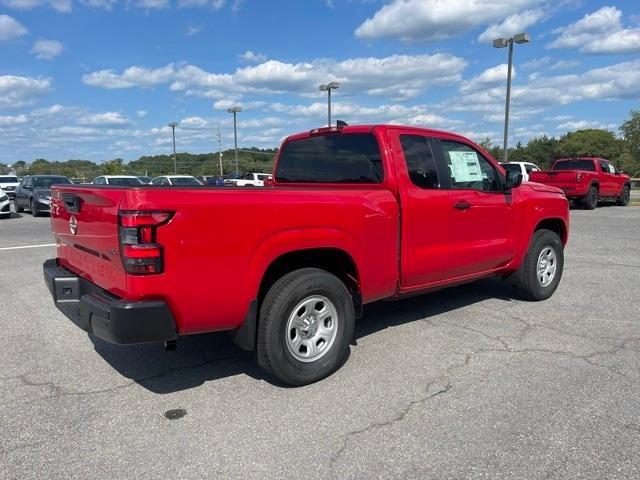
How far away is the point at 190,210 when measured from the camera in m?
3.07

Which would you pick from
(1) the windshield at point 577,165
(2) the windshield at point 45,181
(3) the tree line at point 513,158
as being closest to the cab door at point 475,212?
(1) the windshield at point 577,165

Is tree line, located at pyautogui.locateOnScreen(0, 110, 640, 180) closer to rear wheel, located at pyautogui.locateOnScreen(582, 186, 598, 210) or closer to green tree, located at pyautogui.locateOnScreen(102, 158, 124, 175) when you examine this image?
green tree, located at pyautogui.locateOnScreen(102, 158, 124, 175)

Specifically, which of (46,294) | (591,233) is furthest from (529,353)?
(591,233)

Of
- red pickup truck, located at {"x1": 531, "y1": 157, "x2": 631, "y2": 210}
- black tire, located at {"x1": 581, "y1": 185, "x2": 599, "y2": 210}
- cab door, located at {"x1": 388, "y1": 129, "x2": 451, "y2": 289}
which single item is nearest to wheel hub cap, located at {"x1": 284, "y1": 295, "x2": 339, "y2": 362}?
cab door, located at {"x1": 388, "y1": 129, "x2": 451, "y2": 289}

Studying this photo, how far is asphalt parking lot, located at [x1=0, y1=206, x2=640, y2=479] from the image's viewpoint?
9.17ft

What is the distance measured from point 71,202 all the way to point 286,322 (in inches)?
69.2

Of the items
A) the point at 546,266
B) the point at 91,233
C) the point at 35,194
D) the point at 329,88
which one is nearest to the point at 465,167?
the point at 546,266

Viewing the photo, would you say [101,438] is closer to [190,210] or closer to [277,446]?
[277,446]

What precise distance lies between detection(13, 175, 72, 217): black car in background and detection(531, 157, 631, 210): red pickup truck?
1805 centimetres

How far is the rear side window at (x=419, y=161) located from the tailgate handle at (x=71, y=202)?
263 centimetres

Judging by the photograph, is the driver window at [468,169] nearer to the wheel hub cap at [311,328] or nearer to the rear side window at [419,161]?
the rear side window at [419,161]

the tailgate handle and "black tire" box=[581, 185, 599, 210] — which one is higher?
the tailgate handle

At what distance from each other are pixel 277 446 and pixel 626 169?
67310 mm

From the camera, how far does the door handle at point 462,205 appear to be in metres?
4.82
